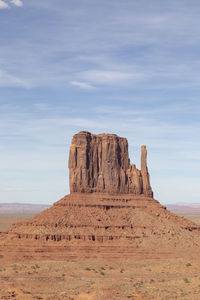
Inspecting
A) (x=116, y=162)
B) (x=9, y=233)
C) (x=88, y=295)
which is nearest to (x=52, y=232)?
(x=9, y=233)

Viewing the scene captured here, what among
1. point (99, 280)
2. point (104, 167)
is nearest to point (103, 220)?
point (104, 167)

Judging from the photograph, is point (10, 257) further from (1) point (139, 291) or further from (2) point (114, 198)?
(1) point (139, 291)

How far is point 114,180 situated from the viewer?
125 meters

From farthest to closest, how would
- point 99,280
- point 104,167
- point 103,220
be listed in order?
point 104,167, point 103,220, point 99,280

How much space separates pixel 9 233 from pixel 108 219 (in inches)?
759

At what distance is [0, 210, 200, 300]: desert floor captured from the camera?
57.8m

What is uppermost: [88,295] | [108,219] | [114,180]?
[114,180]

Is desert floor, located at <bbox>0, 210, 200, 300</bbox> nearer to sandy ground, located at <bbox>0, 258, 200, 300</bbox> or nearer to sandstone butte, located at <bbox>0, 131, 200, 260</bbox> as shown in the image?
sandy ground, located at <bbox>0, 258, 200, 300</bbox>

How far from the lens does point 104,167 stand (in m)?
126

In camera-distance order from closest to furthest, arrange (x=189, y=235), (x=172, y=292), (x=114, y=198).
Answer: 1. (x=172, y=292)
2. (x=189, y=235)
3. (x=114, y=198)

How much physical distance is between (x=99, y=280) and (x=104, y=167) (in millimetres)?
55242

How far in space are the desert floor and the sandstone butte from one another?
18.4 feet

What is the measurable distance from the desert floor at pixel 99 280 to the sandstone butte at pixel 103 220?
18.4 feet

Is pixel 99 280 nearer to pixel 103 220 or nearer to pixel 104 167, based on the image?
pixel 103 220
